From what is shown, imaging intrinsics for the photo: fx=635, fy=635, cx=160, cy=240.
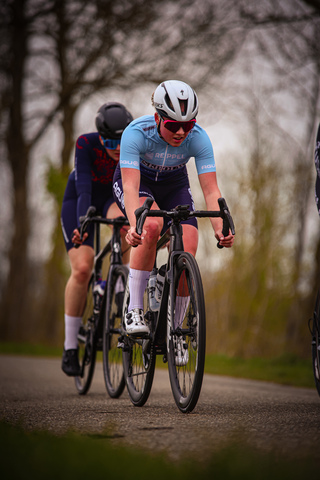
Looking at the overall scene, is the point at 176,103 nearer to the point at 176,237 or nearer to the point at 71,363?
the point at 176,237

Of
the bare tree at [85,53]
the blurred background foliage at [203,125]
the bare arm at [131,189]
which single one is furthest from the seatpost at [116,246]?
the bare tree at [85,53]

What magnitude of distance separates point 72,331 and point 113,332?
33.2 inches

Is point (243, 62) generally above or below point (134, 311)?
above

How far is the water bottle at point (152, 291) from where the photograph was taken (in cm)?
420

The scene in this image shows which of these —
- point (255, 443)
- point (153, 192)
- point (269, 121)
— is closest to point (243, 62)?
point (269, 121)

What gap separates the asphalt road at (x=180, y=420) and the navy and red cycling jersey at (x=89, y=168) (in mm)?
1735

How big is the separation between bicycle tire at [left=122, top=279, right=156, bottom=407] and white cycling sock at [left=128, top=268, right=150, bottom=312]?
0.05m

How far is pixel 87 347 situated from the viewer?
18.9 feet

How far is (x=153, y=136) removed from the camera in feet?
13.9

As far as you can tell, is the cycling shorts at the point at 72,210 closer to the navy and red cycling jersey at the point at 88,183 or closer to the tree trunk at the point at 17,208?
the navy and red cycling jersey at the point at 88,183

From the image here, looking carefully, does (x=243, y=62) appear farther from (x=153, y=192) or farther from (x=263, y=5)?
(x=153, y=192)

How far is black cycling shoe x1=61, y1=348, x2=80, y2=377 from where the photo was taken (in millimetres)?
5688

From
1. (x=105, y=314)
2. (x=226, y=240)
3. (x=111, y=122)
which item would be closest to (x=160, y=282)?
(x=226, y=240)

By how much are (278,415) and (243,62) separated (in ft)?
40.2
